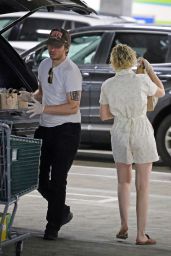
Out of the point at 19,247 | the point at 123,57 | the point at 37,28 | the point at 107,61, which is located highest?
the point at 123,57

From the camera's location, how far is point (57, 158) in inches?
318

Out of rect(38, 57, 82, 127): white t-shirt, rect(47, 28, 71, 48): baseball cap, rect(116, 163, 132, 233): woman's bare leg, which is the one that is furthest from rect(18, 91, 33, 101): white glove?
rect(116, 163, 132, 233): woman's bare leg

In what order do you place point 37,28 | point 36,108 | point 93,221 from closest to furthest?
point 36,108 → point 93,221 → point 37,28

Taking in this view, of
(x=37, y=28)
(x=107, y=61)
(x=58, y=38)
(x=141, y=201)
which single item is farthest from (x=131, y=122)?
(x=37, y=28)

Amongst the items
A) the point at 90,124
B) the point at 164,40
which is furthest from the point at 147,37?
the point at 90,124

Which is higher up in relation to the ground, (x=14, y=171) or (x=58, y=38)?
(x=58, y=38)

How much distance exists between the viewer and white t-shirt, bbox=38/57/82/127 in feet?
26.3

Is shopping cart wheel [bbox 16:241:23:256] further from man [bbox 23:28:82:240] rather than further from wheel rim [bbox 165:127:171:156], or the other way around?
wheel rim [bbox 165:127:171:156]

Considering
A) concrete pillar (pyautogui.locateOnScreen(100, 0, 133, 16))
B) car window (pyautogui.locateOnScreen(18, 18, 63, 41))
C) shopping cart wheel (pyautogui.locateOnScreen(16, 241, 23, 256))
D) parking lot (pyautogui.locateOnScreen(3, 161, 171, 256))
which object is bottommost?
concrete pillar (pyautogui.locateOnScreen(100, 0, 133, 16))

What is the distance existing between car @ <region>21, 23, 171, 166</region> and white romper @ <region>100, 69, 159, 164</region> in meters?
5.38

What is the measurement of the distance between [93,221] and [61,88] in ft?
5.60

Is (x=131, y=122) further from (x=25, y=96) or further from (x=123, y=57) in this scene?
(x=25, y=96)

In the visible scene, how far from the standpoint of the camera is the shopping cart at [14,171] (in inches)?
279

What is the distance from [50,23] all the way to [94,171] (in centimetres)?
874
